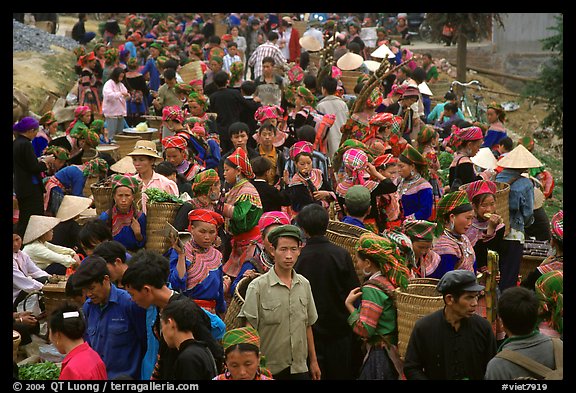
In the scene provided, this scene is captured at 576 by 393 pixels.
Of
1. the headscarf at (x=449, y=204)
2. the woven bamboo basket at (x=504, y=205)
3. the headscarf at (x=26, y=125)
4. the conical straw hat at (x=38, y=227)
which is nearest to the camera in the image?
the headscarf at (x=449, y=204)

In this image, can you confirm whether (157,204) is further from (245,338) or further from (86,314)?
(245,338)

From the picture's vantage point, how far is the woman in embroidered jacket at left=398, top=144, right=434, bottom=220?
1014 centimetres

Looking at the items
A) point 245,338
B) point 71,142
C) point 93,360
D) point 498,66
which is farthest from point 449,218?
point 498,66

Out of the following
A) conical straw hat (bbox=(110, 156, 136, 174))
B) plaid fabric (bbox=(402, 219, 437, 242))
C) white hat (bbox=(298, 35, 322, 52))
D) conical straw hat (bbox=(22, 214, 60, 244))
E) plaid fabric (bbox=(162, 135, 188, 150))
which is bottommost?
white hat (bbox=(298, 35, 322, 52))

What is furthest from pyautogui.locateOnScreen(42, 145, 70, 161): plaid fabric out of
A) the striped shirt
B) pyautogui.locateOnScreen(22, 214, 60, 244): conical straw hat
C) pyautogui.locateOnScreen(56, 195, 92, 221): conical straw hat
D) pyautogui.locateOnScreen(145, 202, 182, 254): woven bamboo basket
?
the striped shirt

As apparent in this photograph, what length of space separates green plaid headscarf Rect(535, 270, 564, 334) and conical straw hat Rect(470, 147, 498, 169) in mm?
4784

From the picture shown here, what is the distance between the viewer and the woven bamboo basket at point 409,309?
6578 mm

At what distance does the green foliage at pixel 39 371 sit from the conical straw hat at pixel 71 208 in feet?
9.15

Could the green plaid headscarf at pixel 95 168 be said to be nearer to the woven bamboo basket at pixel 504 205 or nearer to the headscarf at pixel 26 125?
the headscarf at pixel 26 125

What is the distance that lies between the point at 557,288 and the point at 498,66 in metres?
29.3

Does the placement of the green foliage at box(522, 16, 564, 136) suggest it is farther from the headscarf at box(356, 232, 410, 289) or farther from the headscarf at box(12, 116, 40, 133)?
the headscarf at box(356, 232, 410, 289)

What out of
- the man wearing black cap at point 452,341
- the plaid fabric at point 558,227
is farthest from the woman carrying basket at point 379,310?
the plaid fabric at point 558,227

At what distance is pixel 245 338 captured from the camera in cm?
583

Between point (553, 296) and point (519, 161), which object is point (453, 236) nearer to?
point (553, 296)
